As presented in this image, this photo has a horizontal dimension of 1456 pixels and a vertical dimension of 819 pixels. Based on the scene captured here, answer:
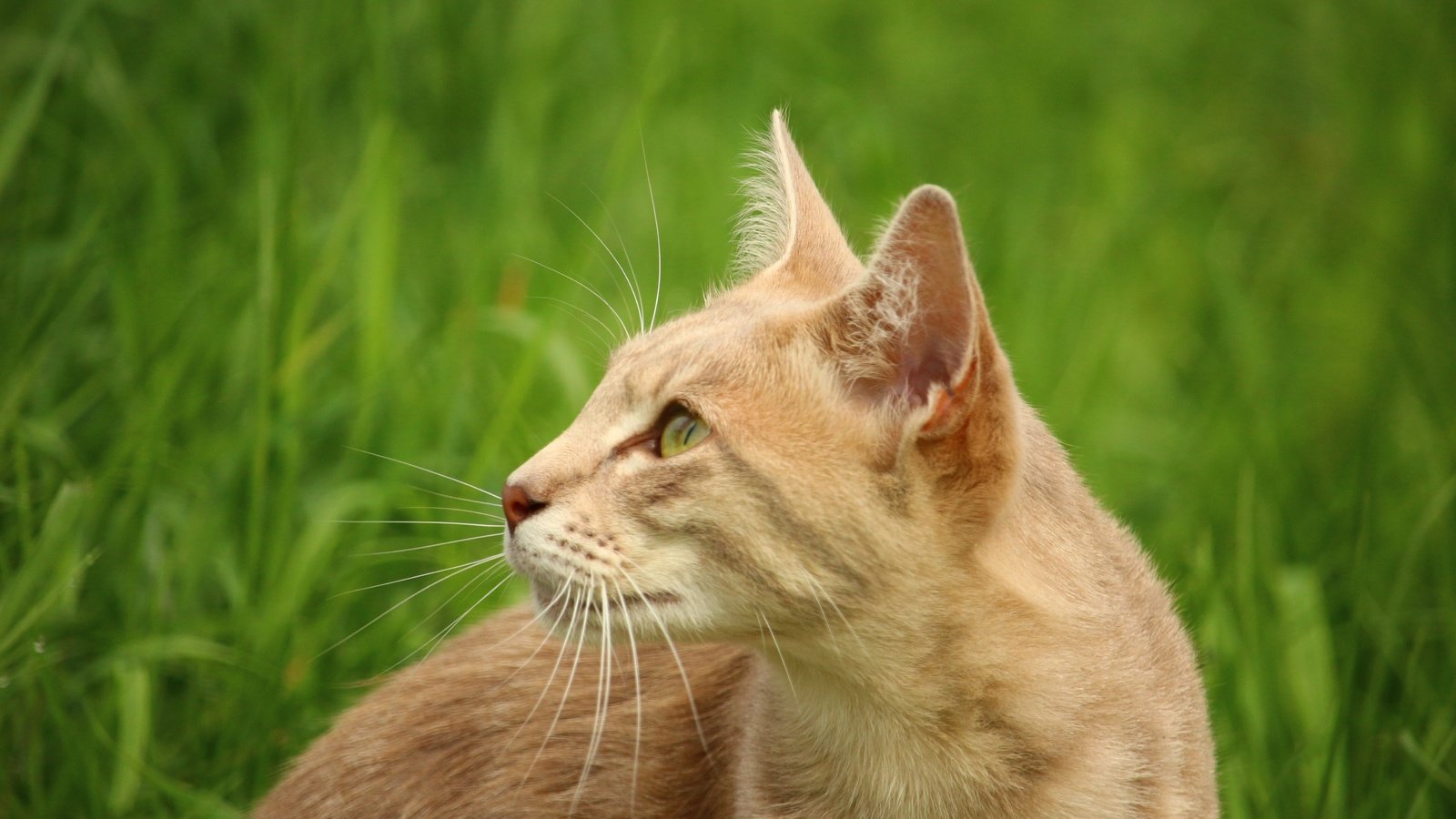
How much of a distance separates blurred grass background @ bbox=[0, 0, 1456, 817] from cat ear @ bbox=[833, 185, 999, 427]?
1.48 m

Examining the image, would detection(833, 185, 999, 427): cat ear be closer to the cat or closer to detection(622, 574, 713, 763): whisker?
the cat

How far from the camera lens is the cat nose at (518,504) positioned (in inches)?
94.7

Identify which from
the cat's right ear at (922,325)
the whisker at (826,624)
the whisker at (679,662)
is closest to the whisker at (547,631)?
the whisker at (679,662)

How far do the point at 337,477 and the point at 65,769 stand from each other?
1.15 meters

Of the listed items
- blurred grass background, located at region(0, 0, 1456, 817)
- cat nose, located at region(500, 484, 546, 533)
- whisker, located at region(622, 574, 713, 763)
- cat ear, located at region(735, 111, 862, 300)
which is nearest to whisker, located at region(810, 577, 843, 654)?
whisker, located at region(622, 574, 713, 763)

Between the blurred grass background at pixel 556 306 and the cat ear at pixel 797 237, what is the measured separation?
107 centimetres

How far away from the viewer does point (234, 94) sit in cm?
495

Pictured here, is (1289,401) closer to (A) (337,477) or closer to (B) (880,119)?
(B) (880,119)

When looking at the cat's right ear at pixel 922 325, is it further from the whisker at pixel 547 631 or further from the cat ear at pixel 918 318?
the whisker at pixel 547 631

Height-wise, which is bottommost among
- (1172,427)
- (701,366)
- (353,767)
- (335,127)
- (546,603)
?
(1172,427)

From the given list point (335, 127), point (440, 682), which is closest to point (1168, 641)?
point (440, 682)

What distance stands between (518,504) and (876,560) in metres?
0.58

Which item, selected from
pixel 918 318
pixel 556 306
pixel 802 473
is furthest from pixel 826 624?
pixel 556 306

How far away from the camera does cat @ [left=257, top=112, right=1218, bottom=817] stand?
91.1 inches
